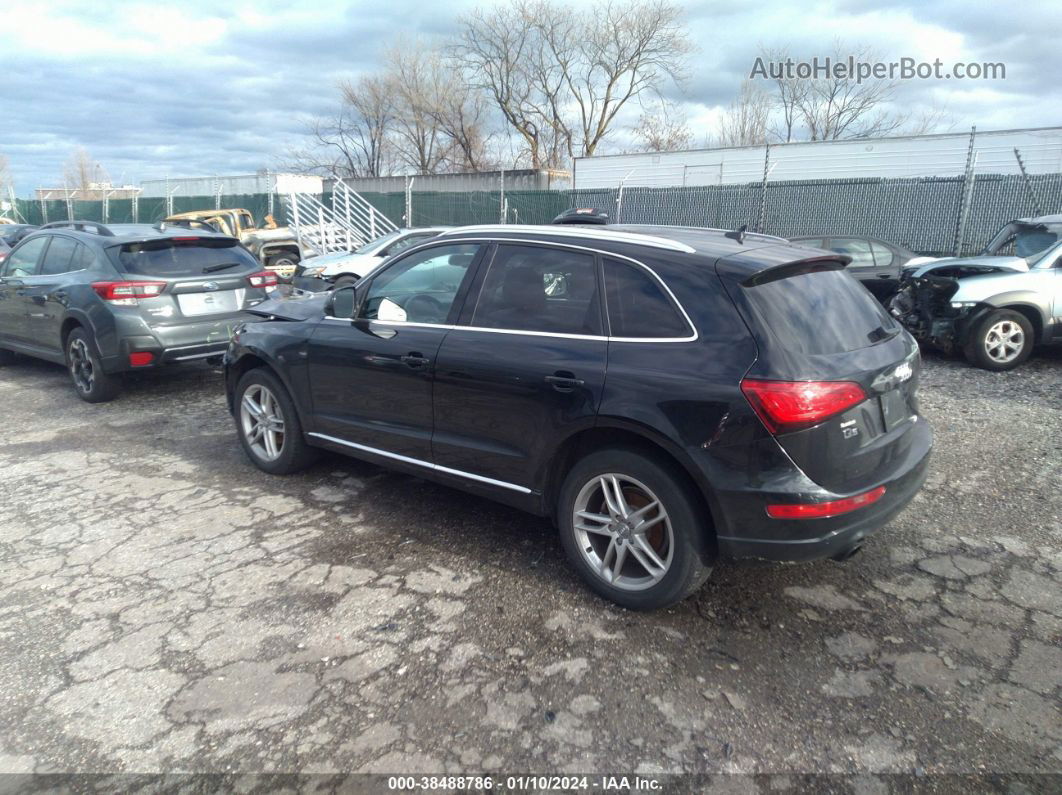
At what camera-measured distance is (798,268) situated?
3436 mm

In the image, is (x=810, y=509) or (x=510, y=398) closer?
(x=810, y=509)

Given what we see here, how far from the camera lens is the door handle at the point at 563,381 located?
134 inches

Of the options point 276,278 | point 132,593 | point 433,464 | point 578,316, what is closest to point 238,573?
point 132,593

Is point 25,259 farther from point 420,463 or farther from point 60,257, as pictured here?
point 420,463

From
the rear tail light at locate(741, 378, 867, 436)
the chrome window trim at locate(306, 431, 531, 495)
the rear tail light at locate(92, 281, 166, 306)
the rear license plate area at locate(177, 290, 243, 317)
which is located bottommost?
the chrome window trim at locate(306, 431, 531, 495)

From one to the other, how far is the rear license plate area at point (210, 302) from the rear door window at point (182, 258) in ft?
0.77

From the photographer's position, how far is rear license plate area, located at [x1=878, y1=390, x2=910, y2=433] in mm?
3266

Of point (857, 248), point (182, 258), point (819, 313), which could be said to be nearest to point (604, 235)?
point (819, 313)

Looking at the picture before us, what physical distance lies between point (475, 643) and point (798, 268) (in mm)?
2203

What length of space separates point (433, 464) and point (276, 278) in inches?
193

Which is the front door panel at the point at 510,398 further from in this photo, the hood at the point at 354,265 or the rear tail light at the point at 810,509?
the hood at the point at 354,265

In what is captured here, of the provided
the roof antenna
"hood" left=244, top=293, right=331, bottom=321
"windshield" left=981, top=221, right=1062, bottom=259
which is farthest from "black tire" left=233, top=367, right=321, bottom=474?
"windshield" left=981, top=221, right=1062, bottom=259

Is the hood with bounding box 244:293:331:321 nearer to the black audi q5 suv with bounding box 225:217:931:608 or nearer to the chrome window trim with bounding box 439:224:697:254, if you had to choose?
the black audi q5 suv with bounding box 225:217:931:608

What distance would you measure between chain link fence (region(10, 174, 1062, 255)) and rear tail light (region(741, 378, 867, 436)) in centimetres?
1420
